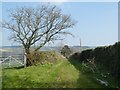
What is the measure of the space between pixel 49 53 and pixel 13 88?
13819 millimetres

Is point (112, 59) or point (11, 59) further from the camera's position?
point (11, 59)

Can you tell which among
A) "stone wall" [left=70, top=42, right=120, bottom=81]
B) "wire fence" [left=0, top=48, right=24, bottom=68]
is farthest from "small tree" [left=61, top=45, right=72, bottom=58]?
"stone wall" [left=70, top=42, right=120, bottom=81]

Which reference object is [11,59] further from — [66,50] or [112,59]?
[66,50]

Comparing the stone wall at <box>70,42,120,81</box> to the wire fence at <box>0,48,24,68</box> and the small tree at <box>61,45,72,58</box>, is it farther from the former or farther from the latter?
the small tree at <box>61,45,72,58</box>

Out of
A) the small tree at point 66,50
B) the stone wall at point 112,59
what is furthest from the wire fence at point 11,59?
the small tree at point 66,50

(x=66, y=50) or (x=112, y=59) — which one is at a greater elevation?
(x=112, y=59)

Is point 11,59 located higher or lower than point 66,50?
higher

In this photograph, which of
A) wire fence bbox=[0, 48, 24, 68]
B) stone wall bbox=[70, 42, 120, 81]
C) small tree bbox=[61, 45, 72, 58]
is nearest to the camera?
stone wall bbox=[70, 42, 120, 81]

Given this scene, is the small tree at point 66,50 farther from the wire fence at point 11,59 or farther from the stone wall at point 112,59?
the stone wall at point 112,59

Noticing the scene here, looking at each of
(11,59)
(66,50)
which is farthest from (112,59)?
(66,50)

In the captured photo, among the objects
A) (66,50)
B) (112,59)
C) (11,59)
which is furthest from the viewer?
(66,50)

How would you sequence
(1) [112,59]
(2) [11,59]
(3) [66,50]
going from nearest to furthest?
(1) [112,59] < (2) [11,59] < (3) [66,50]

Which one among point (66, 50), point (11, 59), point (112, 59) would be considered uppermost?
point (112, 59)

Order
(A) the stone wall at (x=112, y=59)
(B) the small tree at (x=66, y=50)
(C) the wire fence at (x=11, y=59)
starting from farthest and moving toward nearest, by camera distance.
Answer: (B) the small tree at (x=66, y=50) < (C) the wire fence at (x=11, y=59) < (A) the stone wall at (x=112, y=59)
